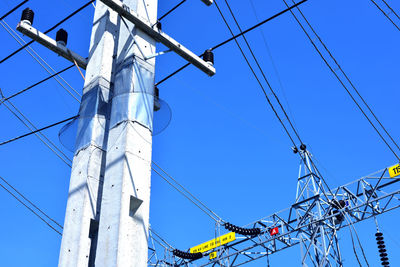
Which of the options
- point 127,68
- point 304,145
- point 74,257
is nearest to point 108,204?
point 74,257

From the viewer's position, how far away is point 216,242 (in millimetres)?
22312

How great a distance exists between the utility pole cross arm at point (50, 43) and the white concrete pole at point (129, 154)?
64 cm

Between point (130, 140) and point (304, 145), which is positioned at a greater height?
point (304, 145)

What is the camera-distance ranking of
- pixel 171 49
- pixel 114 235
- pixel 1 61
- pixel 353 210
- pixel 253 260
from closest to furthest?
1. pixel 114 235
2. pixel 171 49
3. pixel 1 61
4. pixel 353 210
5. pixel 253 260

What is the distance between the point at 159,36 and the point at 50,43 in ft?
4.05

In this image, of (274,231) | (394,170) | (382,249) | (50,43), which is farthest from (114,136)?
(274,231)

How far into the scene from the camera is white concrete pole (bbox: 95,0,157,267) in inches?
174

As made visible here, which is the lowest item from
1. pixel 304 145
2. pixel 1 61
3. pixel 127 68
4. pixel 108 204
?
pixel 108 204

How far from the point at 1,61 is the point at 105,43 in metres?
2.62

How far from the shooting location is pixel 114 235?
4.40m

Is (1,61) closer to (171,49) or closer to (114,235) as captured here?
(171,49)

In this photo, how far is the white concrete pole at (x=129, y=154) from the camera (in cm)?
442

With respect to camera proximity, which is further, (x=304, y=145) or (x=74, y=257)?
(x=304, y=145)

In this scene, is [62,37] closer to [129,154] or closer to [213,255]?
[129,154]
